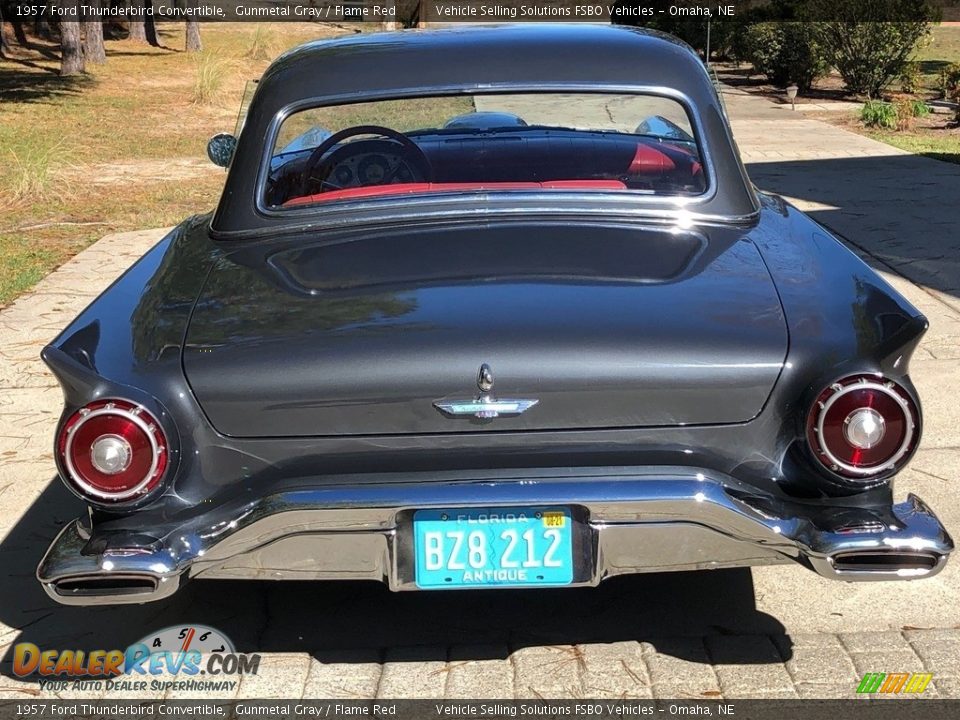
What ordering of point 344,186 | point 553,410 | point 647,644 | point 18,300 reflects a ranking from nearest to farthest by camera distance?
point 553,410 → point 647,644 → point 344,186 → point 18,300

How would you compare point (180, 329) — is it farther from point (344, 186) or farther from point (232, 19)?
point (232, 19)

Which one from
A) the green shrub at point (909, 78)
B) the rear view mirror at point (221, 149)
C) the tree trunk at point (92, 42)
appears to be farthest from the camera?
the tree trunk at point (92, 42)

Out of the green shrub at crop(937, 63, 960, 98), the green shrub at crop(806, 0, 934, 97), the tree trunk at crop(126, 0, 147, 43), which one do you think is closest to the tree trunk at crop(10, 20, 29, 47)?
the tree trunk at crop(126, 0, 147, 43)

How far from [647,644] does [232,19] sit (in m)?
48.0

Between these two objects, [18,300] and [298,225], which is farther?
[18,300]

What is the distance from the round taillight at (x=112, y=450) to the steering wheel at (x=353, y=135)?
1245 millimetres

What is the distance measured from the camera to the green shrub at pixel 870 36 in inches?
696

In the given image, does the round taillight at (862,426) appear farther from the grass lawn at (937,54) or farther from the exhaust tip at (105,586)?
the grass lawn at (937,54)

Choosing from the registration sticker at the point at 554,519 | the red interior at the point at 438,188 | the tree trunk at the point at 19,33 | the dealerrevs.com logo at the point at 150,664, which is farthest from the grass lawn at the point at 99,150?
the registration sticker at the point at 554,519

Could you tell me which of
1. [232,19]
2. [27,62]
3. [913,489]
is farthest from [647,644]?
[232,19]

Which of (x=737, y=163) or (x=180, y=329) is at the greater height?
(x=737, y=163)

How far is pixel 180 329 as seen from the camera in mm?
2836

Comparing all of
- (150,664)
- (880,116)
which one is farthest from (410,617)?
(880,116)

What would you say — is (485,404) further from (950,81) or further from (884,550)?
(950,81)
